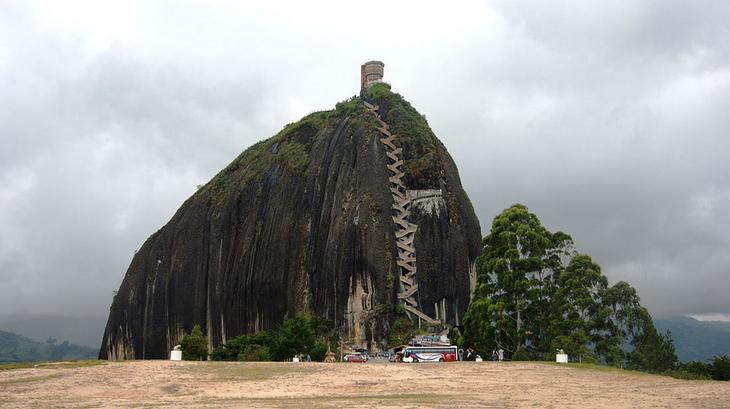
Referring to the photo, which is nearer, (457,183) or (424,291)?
(424,291)

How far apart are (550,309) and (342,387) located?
22239 millimetres

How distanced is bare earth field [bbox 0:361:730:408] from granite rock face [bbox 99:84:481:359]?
26660 mm

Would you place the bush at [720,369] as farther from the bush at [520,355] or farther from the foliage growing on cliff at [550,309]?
the bush at [520,355]

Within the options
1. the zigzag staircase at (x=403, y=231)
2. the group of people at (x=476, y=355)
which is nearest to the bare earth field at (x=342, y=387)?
the group of people at (x=476, y=355)

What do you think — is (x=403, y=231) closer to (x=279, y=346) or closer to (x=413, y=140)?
(x=413, y=140)

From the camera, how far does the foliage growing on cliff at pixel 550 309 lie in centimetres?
4328

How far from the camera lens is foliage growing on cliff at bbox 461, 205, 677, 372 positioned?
43.3 m

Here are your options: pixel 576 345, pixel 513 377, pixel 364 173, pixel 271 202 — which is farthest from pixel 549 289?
pixel 271 202

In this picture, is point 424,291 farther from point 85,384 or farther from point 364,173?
point 85,384

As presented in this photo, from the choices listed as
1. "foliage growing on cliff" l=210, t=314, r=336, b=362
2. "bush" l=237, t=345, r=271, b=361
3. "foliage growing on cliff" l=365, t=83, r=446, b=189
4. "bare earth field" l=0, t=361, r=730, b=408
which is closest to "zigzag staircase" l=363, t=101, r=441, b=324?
"foliage growing on cliff" l=365, t=83, r=446, b=189

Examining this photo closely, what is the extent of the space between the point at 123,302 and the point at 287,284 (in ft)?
128

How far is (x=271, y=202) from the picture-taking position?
7975 cm

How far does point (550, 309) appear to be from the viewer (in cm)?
4462

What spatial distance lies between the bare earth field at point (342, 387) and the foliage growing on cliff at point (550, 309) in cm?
969
